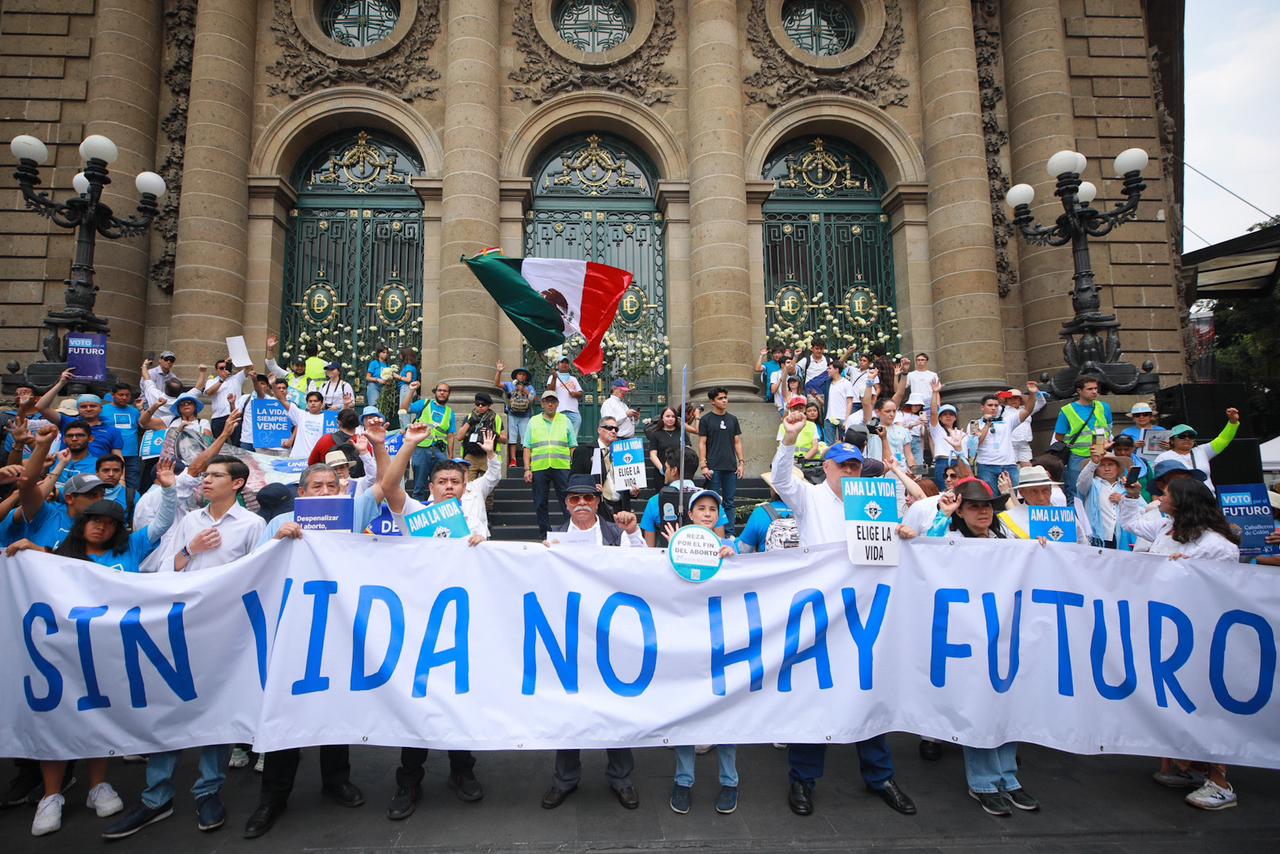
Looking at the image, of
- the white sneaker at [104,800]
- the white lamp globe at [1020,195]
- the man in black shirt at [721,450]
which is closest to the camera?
the white sneaker at [104,800]

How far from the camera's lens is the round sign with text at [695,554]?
464 centimetres

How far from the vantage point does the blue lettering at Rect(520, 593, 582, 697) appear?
14.9ft

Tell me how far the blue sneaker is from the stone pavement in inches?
2.5

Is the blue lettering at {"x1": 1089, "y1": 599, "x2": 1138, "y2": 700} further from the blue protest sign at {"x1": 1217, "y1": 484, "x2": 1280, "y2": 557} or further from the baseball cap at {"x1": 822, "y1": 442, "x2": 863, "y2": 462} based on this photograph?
the baseball cap at {"x1": 822, "y1": 442, "x2": 863, "y2": 462}

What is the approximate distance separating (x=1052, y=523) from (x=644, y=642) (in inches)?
Answer: 125

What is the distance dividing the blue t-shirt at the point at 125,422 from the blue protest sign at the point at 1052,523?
11050 mm

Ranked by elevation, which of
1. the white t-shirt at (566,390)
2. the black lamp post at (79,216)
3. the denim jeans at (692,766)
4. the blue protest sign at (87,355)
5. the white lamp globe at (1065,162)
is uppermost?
the white lamp globe at (1065,162)

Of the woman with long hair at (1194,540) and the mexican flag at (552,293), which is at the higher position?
the mexican flag at (552,293)

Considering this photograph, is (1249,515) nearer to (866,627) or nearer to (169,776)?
(866,627)

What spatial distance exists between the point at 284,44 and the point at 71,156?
5.18 m

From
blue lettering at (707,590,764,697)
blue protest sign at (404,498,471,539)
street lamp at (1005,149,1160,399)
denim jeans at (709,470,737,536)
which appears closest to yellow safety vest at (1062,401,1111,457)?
street lamp at (1005,149,1160,399)

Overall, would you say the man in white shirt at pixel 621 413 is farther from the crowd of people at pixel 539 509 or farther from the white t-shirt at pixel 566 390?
the crowd of people at pixel 539 509

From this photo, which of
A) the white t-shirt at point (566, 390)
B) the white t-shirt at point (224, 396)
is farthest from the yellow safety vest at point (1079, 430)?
the white t-shirt at point (224, 396)

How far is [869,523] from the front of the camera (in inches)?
184
